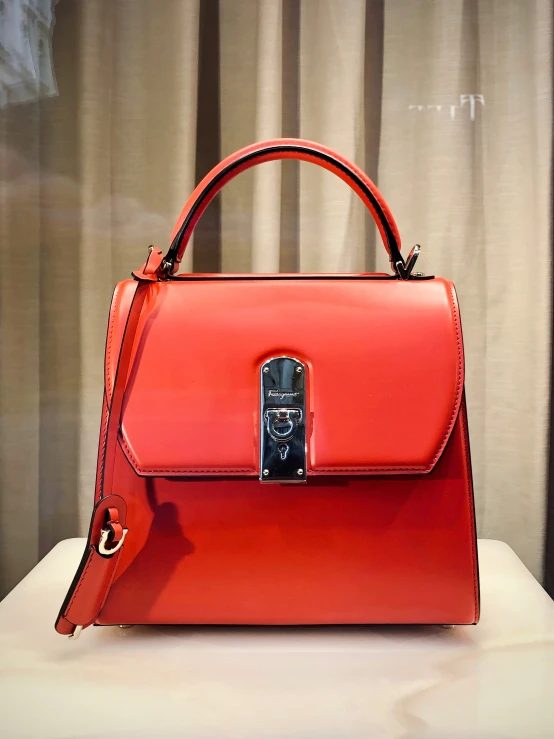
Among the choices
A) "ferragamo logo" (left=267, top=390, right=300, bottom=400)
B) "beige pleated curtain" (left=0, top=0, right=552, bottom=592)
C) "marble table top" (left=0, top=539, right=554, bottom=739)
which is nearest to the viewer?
"marble table top" (left=0, top=539, right=554, bottom=739)

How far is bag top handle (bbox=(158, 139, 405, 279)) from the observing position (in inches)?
22.0

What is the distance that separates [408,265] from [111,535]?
1.07 feet

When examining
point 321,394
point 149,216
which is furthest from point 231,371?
point 149,216

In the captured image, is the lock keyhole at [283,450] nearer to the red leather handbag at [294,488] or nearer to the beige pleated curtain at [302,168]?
the red leather handbag at [294,488]

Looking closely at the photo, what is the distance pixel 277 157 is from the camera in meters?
0.58

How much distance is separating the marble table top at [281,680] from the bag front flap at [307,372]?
136 mm

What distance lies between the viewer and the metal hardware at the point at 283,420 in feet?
1.54

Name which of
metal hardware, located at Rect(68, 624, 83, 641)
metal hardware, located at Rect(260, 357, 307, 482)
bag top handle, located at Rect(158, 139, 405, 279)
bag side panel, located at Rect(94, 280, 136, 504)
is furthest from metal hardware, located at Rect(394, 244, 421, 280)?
metal hardware, located at Rect(68, 624, 83, 641)

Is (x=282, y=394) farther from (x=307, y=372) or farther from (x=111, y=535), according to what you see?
(x=111, y=535)

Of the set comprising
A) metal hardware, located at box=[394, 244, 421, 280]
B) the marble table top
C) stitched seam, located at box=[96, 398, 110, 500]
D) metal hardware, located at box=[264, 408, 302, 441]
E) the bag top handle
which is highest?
the bag top handle

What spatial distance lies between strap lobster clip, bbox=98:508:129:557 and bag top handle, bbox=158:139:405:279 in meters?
0.21

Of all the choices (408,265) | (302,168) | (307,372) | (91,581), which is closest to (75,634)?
(91,581)

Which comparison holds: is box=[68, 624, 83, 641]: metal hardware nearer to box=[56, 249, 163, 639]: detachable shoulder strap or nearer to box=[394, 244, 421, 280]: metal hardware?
box=[56, 249, 163, 639]: detachable shoulder strap

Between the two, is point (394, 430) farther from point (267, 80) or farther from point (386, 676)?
point (267, 80)
